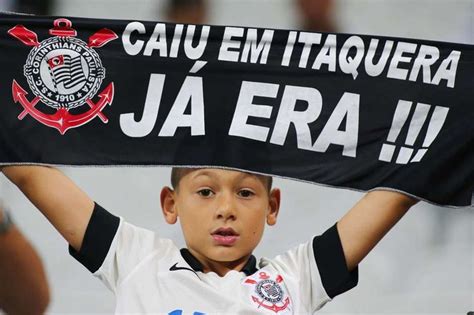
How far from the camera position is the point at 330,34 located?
8.34 feet

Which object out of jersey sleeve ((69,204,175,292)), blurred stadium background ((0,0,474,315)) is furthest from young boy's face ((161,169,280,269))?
blurred stadium background ((0,0,474,315))

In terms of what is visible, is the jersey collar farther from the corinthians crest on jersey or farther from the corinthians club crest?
the corinthians club crest

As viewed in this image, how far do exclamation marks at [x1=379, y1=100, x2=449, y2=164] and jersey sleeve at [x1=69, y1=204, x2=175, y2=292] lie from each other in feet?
1.76

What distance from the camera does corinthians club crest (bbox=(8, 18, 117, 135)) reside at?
2.45 meters

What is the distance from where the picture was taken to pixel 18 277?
288cm

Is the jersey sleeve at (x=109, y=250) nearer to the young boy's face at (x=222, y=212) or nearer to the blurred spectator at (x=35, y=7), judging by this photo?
the young boy's face at (x=222, y=212)

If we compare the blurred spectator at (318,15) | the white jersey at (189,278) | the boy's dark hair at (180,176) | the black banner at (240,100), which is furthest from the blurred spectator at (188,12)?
the white jersey at (189,278)

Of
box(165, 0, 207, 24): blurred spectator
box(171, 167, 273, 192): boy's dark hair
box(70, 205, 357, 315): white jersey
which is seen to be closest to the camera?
box(70, 205, 357, 315): white jersey

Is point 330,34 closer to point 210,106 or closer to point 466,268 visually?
point 210,106

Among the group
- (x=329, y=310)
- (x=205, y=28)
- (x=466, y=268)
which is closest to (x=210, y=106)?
(x=205, y=28)

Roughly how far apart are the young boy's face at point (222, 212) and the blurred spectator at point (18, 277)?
2.02 feet

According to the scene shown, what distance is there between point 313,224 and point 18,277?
102 centimetres

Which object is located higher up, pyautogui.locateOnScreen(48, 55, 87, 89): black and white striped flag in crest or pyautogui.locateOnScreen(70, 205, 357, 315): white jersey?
pyautogui.locateOnScreen(48, 55, 87, 89): black and white striped flag in crest

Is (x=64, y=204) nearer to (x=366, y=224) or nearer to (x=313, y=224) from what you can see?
(x=366, y=224)
